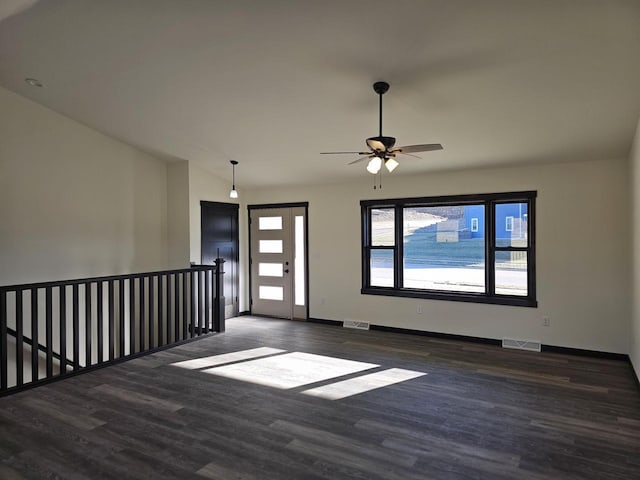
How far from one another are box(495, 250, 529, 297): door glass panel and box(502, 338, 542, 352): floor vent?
61 centimetres

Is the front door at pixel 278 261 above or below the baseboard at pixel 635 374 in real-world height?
above

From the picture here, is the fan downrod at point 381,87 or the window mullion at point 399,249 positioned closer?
the fan downrod at point 381,87

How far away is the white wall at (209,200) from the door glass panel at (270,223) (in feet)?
1.03

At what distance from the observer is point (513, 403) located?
3625 millimetres

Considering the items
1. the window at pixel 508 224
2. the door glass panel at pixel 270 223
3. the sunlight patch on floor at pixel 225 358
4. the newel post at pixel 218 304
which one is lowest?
the sunlight patch on floor at pixel 225 358

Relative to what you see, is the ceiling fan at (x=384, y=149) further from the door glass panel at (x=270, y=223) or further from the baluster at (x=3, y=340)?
the door glass panel at (x=270, y=223)

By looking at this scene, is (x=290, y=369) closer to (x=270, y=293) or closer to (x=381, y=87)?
(x=381, y=87)

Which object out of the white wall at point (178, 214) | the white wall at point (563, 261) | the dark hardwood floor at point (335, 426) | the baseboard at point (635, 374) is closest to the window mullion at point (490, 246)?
the white wall at point (563, 261)

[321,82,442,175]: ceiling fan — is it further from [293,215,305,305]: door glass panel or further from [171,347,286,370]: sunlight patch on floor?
[293,215,305,305]: door glass panel

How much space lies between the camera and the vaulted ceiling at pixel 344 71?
9.44 ft

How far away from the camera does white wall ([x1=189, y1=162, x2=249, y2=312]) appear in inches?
262

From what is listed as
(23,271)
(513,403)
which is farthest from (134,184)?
(513,403)

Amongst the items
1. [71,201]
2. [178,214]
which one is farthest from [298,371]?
[71,201]

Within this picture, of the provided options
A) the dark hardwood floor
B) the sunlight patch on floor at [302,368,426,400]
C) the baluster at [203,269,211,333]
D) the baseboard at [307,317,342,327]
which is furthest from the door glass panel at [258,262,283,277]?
the sunlight patch on floor at [302,368,426,400]
